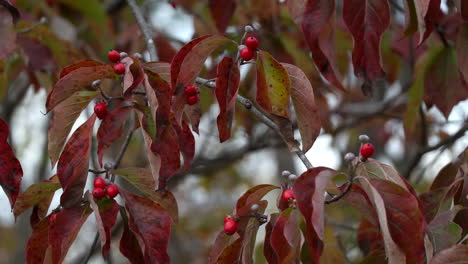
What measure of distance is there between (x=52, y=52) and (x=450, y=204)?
58.2 inches

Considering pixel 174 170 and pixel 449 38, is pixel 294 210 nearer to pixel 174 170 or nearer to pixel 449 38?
pixel 174 170

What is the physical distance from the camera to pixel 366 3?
1.42 metres

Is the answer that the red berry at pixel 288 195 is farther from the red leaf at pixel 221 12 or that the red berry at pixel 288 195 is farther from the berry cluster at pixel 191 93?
the red leaf at pixel 221 12

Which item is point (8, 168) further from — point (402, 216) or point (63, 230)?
point (402, 216)

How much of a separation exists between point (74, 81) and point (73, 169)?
0.20m

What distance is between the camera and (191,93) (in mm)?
1369

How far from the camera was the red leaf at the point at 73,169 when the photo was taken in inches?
50.8

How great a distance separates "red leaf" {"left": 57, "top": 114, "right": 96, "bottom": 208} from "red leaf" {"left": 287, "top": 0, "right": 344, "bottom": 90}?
1.81 ft

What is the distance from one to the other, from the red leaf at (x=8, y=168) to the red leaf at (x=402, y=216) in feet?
2.33

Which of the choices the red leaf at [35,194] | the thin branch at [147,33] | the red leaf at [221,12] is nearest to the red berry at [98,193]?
the red leaf at [35,194]

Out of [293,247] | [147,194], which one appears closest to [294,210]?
[293,247]

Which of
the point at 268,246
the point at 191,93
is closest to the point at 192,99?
the point at 191,93

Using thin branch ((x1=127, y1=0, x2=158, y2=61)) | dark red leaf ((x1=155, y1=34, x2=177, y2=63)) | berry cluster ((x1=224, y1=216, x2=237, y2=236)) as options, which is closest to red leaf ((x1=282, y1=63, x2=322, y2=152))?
berry cluster ((x1=224, y1=216, x2=237, y2=236))

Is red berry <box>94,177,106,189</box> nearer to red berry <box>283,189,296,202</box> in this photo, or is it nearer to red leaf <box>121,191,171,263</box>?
red leaf <box>121,191,171,263</box>
